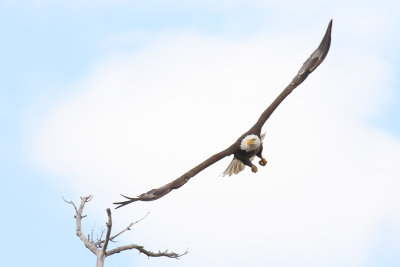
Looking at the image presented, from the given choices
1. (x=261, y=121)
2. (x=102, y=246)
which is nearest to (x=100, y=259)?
(x=102, y=246)

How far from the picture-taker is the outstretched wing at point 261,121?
42.7 ft

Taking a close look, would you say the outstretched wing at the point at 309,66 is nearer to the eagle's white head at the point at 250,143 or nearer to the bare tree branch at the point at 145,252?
the eagle's white head at the point at 250,143

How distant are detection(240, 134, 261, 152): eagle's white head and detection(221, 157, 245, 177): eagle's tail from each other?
88 cm

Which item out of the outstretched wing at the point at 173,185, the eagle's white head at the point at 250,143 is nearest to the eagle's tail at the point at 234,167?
the eagle's white head at the point at 250,143

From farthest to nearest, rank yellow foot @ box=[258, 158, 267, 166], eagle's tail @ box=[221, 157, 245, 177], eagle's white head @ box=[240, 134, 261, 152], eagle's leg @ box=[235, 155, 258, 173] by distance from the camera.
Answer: eagle's tail @ box=[221, 157, 245, 177] < yellow foot @ box=[258, 158, 267, 166] < eagle's leg @ box=[235, 155, 258, 173] < eagle's white head @ box=[240, 134, 261, 152]

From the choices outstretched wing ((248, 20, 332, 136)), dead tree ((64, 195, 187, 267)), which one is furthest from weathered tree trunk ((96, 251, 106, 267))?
outstretched wing ((248, 20, 332, 136))

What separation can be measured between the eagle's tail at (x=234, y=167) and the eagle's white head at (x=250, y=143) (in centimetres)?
88

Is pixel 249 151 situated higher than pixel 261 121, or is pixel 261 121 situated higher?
pixel 261 121

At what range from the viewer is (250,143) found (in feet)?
47.6

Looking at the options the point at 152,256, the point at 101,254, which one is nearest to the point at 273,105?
the point at 152,256

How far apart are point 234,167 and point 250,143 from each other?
119cm

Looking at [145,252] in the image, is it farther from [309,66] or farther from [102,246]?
[309,66]

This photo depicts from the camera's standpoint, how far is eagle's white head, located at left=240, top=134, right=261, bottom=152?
14523 mm

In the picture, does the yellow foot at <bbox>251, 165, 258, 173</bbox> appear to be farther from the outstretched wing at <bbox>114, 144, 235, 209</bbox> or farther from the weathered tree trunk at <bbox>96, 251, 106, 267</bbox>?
the weathered tree trunk at <bbox>96, 251, 106, 267</bbox>
